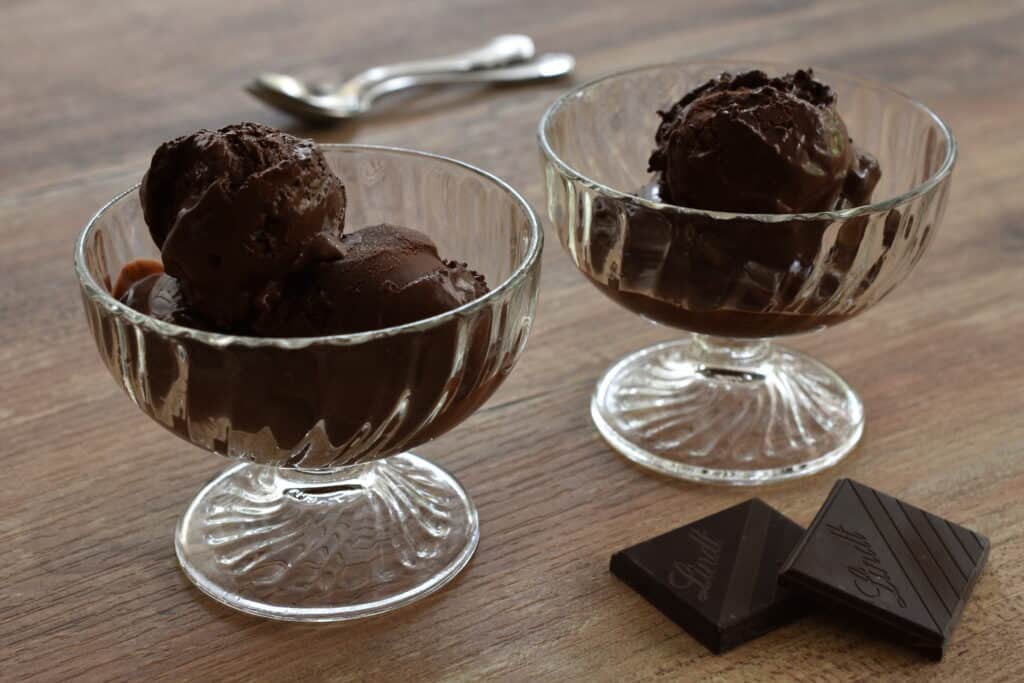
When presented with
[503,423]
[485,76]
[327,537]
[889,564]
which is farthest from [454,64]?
[889,564]

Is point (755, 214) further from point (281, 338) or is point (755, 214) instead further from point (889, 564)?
point (281, 338)

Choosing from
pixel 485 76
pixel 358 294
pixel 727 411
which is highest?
pixel 358 294

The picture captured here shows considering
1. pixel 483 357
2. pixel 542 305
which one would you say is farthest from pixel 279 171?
pixel 542 305

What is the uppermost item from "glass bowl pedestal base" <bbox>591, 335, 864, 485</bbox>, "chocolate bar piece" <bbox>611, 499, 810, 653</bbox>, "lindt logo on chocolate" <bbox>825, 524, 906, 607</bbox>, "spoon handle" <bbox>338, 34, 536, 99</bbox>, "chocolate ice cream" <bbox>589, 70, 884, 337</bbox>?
"chocolate ice cream" <bbox>589, 70, 884, 337</bbox>

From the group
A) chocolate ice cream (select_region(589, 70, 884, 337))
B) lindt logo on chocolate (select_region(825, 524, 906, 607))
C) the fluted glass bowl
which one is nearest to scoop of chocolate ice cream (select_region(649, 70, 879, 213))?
chocolate ice cream (select_region(589, 70, 884, 337))

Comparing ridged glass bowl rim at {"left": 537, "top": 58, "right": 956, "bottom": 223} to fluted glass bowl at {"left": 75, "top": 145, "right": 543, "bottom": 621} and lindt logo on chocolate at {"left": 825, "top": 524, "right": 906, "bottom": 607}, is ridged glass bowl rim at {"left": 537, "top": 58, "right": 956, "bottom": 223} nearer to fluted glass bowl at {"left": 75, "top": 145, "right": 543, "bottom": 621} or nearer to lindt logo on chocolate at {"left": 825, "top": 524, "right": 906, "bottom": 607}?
fluted glass bowl at {"left": 75, "top": 145, "right": 543, "bottom": 621}

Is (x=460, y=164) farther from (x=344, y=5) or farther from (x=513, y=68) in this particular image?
(x=344, y=5)
